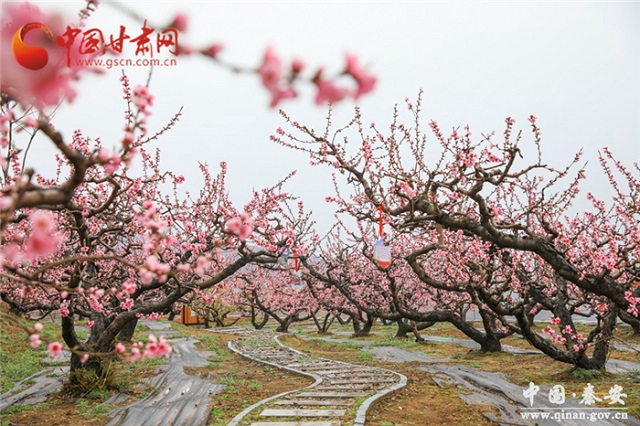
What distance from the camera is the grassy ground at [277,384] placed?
751cm

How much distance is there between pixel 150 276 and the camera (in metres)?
2.59

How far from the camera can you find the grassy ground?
751 cm

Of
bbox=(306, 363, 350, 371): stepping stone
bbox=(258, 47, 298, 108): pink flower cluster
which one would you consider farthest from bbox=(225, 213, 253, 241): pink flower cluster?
bbox=(306, 363, 350, 371): stepping stone

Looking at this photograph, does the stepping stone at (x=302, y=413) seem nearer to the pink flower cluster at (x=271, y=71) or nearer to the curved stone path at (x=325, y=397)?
the curved stone path at (x=325, y=397)

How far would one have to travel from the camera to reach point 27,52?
6.97 feet

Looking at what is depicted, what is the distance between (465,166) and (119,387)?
778cm

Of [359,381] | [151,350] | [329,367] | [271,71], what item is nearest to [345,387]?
[359,381]

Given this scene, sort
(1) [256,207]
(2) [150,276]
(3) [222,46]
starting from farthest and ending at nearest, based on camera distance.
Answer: (1) [256,207]
(2) [150,276]
(3) [222,46]

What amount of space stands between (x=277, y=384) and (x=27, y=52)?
9.92 meters

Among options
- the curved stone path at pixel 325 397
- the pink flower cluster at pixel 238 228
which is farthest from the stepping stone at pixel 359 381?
the pink flower cluster at pixel 238 228

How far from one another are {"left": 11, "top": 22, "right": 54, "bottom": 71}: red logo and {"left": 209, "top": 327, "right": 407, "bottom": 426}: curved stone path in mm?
6000

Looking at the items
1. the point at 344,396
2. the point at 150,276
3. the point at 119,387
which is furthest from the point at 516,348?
the point at 150,276

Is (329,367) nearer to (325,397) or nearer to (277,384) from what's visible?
(277,384)

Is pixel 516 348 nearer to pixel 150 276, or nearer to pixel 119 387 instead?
pixel 119 387
